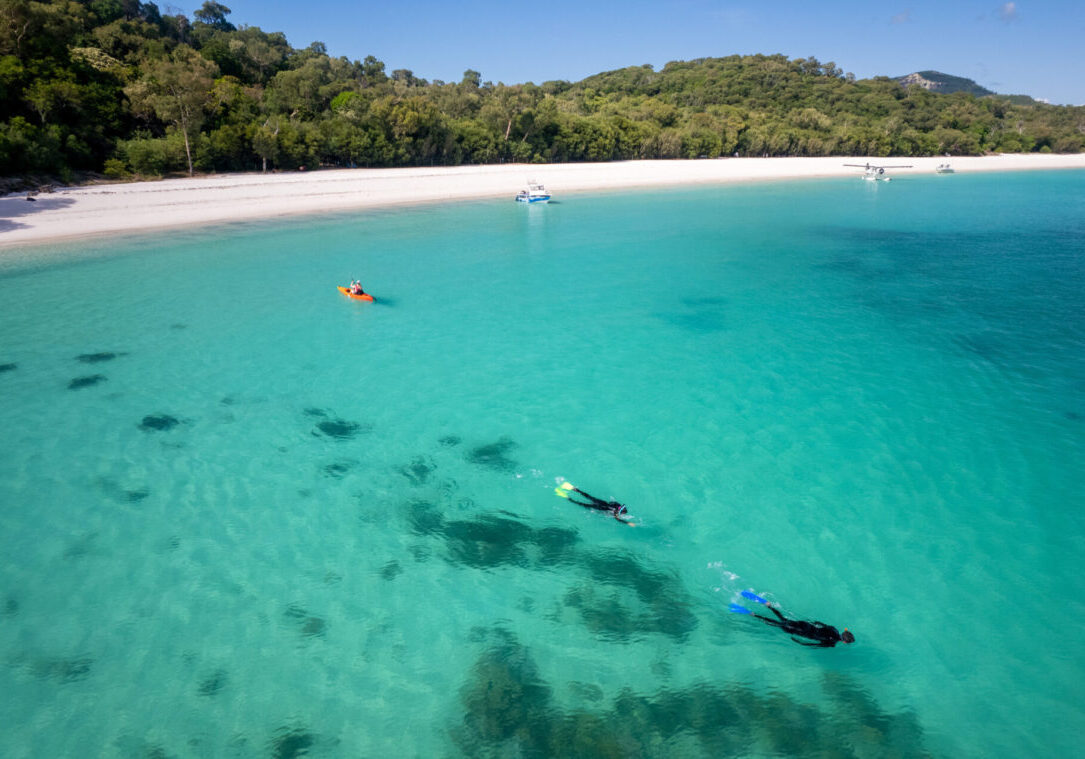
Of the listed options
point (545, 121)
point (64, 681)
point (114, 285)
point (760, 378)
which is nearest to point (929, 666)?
point (760, 378)

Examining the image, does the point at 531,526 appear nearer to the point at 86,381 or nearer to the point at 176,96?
the point at 86,381

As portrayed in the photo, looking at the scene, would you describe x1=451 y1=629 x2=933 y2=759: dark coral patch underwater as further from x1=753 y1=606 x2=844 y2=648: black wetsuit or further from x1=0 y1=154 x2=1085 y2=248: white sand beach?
x1=0 y1=154 x2=1085 y2=248: white sand beach

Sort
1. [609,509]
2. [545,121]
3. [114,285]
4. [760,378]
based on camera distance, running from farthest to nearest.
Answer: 1. [545,121]
2. [114,285]
3. [760,378]
4. [609,509]

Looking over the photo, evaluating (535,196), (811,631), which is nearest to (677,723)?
(811,631)

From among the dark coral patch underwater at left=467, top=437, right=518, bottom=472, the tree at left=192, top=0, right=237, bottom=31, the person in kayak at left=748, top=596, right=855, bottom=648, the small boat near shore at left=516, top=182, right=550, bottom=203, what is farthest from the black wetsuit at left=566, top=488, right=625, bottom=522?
the tree at left=192, top=0, right=237, bottom=31

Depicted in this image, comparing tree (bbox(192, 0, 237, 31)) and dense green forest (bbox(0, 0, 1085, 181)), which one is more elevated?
tree (bbox(192, 0, 237, 31))

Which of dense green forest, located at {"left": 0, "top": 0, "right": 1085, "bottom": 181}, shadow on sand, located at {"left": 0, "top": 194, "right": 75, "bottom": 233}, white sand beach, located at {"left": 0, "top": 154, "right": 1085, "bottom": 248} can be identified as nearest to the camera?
shadow on sand, located at {"left": 0, "top": 194, "right": 75, "bottom": 233}

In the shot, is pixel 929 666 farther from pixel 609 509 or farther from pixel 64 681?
pixel 64 681
